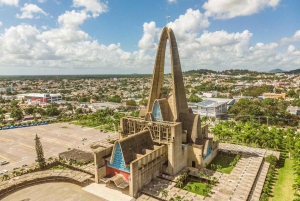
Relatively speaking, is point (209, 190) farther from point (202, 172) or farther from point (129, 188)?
point (129, 188)

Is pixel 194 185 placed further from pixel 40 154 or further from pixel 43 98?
pixel 43 98

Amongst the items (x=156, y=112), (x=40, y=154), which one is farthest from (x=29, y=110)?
(x=156, y=112)

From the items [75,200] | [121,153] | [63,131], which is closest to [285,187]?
[121,153]

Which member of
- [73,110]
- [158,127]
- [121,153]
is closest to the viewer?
[121,153]

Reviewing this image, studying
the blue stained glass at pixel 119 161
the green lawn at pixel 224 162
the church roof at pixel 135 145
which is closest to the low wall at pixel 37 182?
the blue stained glass at pixel 119 161

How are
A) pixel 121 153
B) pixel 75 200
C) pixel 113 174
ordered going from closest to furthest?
pixel 75 200 → pixel 121 153 → pixel 113 174

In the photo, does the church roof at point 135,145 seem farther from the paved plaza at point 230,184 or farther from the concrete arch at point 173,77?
the concrete arch at point 173,77

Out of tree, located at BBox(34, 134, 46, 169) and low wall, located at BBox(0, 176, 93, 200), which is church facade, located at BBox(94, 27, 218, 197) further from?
tree, located at BBox(34, 134, 46, 169)
